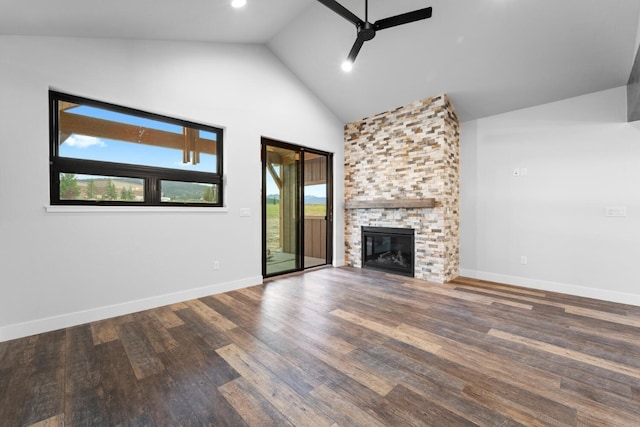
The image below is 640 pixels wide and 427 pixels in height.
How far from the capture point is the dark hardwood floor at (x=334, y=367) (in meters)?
1.51

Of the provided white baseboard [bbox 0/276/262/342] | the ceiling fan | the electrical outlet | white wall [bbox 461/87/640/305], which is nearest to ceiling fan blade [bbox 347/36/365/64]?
the ceiling fan

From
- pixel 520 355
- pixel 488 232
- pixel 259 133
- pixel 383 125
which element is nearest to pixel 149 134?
pixel 259 133

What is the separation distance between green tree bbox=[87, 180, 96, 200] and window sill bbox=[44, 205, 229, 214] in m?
0.15

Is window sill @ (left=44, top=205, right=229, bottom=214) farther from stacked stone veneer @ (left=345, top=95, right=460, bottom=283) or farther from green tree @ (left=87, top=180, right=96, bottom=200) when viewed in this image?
stacked stone veneer @ (left=345, top=95, right=460, bottom=283)

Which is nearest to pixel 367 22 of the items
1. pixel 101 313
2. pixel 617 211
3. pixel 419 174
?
pixel 419 174

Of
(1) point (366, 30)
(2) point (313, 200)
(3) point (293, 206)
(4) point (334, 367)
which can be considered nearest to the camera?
(4) point (334, 367)

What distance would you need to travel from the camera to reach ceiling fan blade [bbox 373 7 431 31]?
2492mm

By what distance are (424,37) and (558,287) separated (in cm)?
381

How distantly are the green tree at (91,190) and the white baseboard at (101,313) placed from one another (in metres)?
1.16

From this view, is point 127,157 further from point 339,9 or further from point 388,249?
point 388,249

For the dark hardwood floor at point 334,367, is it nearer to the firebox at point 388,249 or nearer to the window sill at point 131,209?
the window sill at point 131,209

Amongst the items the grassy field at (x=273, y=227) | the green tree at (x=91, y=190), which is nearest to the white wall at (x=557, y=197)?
the grassy field at (x=273, y=227)

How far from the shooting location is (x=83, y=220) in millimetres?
2727

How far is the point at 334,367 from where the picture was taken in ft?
6.38
